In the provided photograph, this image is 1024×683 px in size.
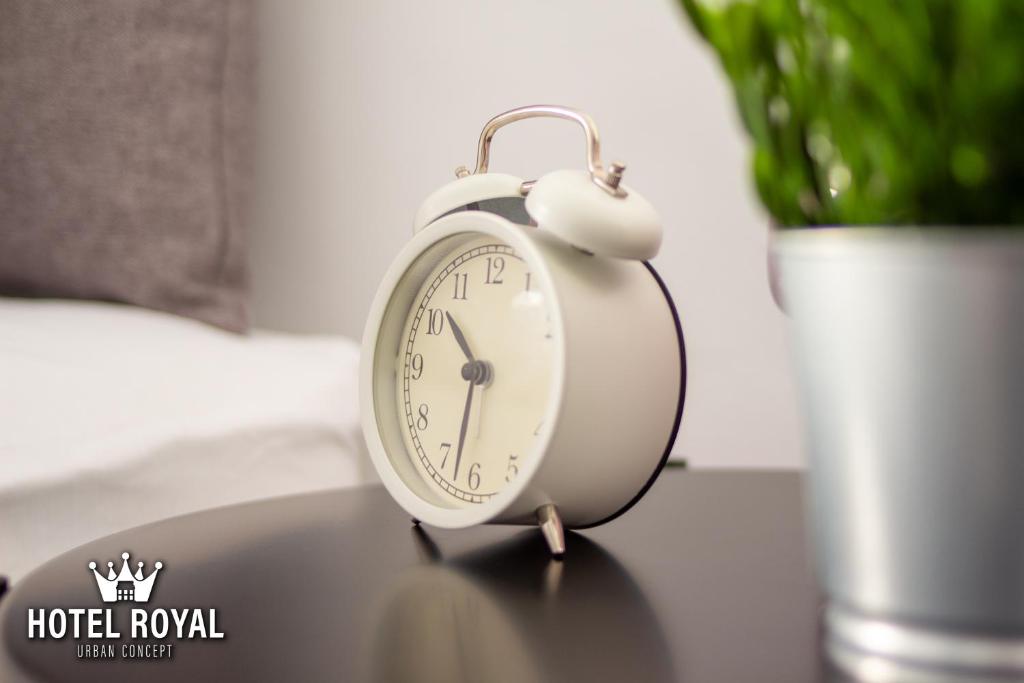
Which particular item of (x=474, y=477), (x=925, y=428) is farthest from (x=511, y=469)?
(x=925, y=428)

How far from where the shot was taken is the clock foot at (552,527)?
2.13 feet

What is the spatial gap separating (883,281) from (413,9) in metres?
1.44

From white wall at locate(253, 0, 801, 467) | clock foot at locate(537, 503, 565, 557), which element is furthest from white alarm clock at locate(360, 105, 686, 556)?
white wall at locate(253, 0, 801, 467)

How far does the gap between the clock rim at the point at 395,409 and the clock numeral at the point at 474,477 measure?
22 millimetres

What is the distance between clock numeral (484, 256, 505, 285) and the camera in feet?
2.32

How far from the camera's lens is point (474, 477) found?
27.4 inches

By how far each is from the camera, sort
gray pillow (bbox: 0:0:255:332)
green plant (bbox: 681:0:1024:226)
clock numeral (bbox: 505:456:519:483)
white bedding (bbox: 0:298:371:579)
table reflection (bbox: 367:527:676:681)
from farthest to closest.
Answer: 1. gray pillow (bbox: 0:0:255:332)
2. white bedding (bbox: 0:298:371:579)
3. clock numeral (bbox: 505:456:519:483)
4. table reflection (bbox: 367:527:676:681)
5. green plant (bbox: 681:0:1024:226)

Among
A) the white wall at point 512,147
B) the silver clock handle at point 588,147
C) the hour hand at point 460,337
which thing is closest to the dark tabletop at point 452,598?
the hour hand at point 460,337

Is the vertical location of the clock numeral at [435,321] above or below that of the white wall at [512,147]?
below

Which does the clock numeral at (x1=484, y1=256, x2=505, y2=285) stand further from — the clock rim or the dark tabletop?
the dark tabletop

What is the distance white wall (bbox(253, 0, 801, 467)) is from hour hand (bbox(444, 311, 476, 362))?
2.74 ft

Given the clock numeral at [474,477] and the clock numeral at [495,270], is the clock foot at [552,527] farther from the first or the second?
the clock numeral at [495,270]

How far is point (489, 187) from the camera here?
0.76 m

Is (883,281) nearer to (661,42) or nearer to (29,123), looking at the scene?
(661,42)
